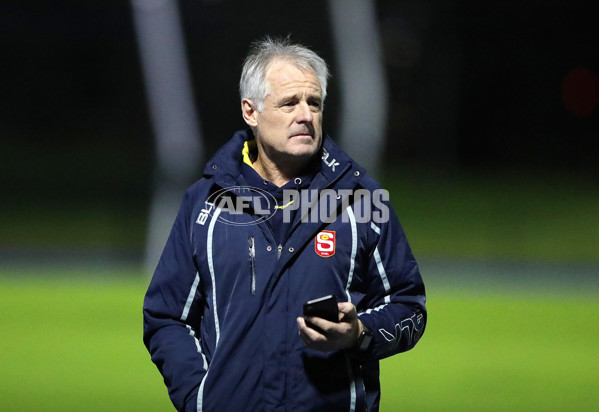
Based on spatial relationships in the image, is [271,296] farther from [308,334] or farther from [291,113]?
[291,113]

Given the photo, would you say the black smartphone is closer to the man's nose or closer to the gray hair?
the man's nose

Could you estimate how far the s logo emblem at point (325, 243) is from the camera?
2855 millimetres

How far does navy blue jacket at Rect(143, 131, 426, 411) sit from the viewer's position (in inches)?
111

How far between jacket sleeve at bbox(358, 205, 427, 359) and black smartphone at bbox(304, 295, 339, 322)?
0.25 m

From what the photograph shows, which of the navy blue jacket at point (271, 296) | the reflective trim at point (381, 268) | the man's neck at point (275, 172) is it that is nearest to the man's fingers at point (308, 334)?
the navy blue jacket at point (271, 296)

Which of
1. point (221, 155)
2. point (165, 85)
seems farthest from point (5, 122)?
point (221, 155)

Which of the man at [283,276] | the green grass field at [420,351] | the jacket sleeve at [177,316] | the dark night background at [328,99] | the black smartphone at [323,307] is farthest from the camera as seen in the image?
the dark night background at [328,99]

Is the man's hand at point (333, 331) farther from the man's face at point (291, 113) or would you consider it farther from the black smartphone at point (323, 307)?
the man's face at point (291, 113)

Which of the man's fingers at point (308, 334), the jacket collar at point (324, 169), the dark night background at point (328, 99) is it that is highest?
the dark night background at point (328, 99)

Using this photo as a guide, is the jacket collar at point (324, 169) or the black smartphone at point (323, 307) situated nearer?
the black smartphone at point (323, 307)

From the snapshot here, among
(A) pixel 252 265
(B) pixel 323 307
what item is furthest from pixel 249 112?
(B) pixel 323 307

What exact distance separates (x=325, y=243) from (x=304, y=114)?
42cm

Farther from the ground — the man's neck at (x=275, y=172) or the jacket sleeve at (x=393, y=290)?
the man's neck at (x=275, y=172)

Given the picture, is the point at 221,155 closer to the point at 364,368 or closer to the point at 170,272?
the point at 170,272
